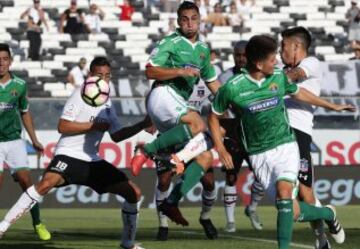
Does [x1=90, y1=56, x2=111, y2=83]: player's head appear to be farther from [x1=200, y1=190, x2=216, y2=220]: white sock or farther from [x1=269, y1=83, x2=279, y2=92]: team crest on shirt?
[x1=200, y1=190, x2=216, y2=220]: white sock

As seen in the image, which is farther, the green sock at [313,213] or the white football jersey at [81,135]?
the white football jersey at [81,135]

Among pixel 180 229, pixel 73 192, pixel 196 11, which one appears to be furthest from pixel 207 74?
pixel 73 192

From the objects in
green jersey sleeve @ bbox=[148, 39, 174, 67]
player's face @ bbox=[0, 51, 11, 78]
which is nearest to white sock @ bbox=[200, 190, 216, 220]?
green jersey sleeve @ bbox=[148, 39, 174, 67]

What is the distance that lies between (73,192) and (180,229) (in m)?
A: 6.07

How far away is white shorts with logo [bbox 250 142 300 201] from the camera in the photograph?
36.3 feet

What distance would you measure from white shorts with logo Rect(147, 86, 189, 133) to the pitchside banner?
373 inches

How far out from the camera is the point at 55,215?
20.3 m

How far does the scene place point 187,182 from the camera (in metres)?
12.2

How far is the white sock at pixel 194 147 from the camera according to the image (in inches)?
482

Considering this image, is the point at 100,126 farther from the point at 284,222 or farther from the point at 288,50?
the point at 284,222

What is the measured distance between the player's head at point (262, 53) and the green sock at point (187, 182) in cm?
170

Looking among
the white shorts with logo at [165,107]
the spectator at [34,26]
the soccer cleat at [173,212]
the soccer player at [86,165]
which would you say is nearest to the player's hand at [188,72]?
the white shorts with logo at [165,107]

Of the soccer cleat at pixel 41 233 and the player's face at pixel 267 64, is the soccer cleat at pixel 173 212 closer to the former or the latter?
the player's face at pixel 267 64

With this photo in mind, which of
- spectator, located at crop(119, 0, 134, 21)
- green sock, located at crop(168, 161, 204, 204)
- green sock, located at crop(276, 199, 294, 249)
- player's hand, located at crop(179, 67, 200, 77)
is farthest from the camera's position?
spectator, located at crop(119, 0, 134, 21)
